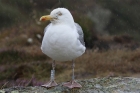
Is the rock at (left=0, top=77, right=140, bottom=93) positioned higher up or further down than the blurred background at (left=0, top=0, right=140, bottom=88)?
further down

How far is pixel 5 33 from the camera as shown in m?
12.6

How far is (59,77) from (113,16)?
955cm

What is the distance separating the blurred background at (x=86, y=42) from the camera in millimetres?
7137

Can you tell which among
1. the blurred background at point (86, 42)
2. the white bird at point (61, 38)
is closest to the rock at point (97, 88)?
the white bird at point (61, 38)

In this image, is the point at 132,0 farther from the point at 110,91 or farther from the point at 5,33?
the point at 110,91

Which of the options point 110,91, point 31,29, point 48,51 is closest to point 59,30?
point 48,51

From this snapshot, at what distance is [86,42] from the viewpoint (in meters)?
11.6

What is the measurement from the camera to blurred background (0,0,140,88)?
7137mm

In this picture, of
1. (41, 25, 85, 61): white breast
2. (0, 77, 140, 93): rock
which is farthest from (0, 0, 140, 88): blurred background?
(41, 25, 85, 61): white breast

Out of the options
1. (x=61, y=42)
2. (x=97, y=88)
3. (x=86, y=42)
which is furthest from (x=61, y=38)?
(x=86, y=42)

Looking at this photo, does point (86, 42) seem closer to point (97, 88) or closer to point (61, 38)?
point (97, 88)

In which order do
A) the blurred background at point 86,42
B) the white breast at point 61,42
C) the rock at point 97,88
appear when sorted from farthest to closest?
the blurred background at point 86,42
the rock at point 97,88
the white breast at point 61,42

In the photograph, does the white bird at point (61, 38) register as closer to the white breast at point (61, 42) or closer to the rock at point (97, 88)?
the white breast at point (61, 42)

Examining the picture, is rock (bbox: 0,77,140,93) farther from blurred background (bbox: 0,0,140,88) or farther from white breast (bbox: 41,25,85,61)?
blurred background (bbox: 0,0,140,88)
